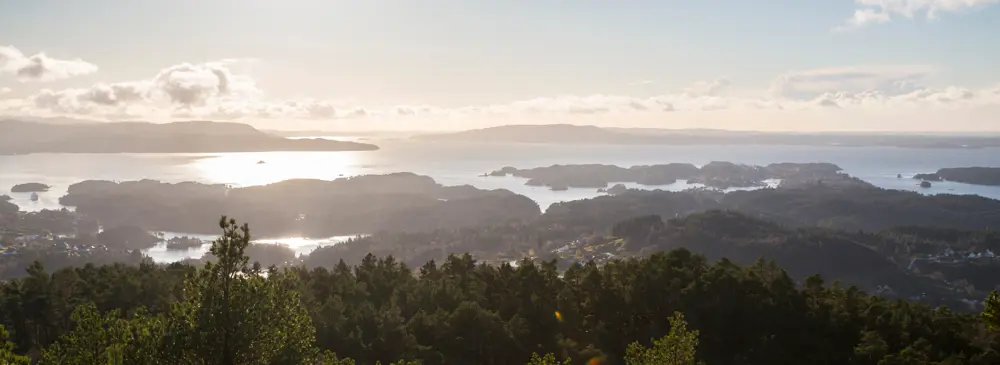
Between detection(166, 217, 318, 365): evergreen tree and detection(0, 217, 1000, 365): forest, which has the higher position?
detection(166, 217, 318, 365): evergreen tree

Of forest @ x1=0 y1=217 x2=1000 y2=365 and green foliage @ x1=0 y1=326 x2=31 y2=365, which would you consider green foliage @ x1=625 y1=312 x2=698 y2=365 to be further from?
green foliage @ x1=0 y1=326 x2=31 y2=365

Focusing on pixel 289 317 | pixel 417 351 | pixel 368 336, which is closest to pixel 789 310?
pixel 417 351

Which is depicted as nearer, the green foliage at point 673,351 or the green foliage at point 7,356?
the green foliage at point 7,356

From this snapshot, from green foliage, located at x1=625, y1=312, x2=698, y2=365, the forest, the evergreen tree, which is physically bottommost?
the forest

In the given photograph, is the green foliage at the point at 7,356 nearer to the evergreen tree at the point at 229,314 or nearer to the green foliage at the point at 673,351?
the evergreen tree at the point at 229,314

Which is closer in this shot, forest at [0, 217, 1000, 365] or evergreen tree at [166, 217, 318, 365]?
evergreen tree at [166, 217, 318, 365]

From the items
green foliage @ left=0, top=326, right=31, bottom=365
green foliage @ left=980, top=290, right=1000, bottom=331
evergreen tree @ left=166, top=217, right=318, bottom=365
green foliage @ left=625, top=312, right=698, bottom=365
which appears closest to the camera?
green foliage @ left=0, top=326, right=31, bottom=365

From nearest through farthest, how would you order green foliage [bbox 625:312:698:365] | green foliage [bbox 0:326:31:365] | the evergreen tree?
green foliage [bbox 0:326:31:365]
the evergreen tree
green foliage [bbox 625:312:698:365]

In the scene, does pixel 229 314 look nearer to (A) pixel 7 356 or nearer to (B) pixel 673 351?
(A) pixel 7 356

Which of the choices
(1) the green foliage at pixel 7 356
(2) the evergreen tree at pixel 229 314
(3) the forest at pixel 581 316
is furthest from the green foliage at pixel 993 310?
(1) the green foliage at pixel 7 356

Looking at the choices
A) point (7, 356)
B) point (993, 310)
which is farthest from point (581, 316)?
point (7, 356)

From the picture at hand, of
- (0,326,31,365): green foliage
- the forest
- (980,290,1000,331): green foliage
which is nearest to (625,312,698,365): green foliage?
the forest
